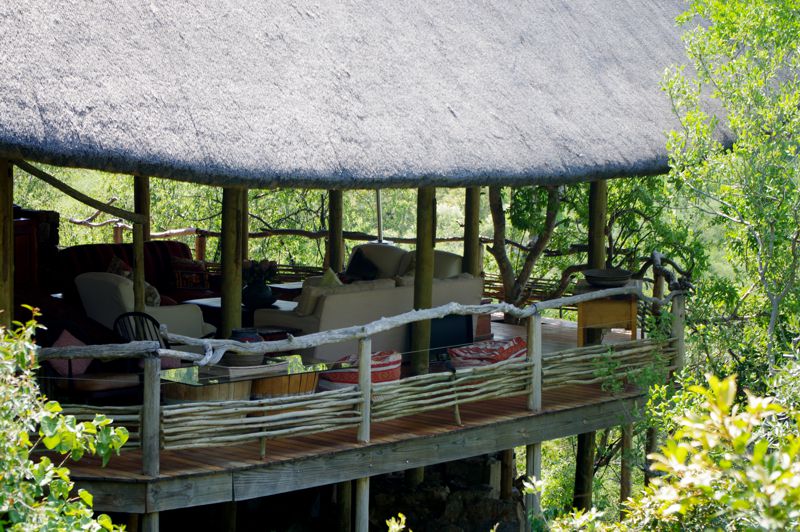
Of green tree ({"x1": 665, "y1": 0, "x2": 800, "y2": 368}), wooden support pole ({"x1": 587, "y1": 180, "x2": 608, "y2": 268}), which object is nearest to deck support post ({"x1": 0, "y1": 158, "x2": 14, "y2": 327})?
green tree ({"x1": 665, "y1": 0, "x2": 800, "y2": 368})

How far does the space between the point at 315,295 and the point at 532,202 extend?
11.7 ft

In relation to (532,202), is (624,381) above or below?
below

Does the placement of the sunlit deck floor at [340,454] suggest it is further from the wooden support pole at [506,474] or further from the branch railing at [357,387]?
the wooden support pole at [506,474]

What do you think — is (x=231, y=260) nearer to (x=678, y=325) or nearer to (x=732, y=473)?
(x=678, y=325)

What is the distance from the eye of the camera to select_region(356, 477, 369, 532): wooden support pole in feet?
23.1

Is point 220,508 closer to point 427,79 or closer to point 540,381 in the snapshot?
point 540,381

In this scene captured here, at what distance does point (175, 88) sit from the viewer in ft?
21.5

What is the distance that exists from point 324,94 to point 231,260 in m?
1.33

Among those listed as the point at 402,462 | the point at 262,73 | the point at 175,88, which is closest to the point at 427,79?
the point at 262,73

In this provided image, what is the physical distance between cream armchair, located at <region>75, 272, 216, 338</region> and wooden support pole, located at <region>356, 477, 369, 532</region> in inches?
85.2

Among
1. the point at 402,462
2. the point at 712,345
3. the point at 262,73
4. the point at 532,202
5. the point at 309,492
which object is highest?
the point at 262,73

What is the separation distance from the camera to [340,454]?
22.3ft

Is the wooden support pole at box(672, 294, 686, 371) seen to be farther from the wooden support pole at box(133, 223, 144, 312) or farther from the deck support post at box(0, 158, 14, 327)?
the deck support post at box(0, 158, 14, 327)

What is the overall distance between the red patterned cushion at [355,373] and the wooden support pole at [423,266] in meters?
0.77
